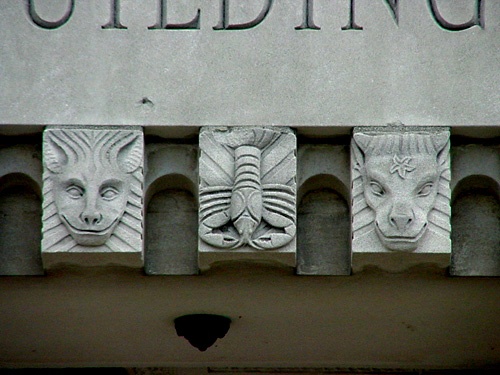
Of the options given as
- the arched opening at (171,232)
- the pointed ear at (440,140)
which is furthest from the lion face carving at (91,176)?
the pointed ear at (440,140)

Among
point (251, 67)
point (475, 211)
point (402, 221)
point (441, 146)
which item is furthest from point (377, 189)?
point (251, 67)

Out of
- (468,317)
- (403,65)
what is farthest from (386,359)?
(403,65)

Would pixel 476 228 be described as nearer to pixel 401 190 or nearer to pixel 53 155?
pixel 401 190

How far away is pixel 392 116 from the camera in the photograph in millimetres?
8758

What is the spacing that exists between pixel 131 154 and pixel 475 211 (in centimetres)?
189

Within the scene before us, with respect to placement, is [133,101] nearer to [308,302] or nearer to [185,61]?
[185,61]

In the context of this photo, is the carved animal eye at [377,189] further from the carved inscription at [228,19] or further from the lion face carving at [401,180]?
the carved inscription at [228,19]

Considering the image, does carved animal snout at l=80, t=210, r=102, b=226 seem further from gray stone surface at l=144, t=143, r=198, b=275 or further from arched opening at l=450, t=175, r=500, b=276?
arched opening at l=450, t=175, r=500, b=276

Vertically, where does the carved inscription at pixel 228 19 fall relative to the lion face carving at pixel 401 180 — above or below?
above

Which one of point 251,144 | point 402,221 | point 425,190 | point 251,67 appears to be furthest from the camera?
point 251,67

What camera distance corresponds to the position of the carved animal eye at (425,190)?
8594 millimetres

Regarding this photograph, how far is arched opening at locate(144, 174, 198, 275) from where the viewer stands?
8930mm

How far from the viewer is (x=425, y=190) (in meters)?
8.60

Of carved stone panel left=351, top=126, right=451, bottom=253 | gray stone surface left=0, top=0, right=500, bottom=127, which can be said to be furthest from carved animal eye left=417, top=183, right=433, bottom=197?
gray stone surface left=0, top=0, right=500, bottom=127
